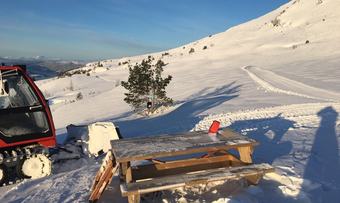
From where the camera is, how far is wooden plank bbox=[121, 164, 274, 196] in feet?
14.9

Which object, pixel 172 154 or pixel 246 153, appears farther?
pixel 246 153

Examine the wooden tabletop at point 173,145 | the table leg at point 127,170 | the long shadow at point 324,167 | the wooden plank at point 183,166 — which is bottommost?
the long shadow at point 324,167

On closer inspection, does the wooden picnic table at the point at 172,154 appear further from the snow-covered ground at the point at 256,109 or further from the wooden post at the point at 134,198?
the snow-covered ground at the point at 256,109

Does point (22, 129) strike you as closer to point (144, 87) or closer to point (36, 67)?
point (144, 87)

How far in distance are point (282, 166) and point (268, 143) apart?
170 cm

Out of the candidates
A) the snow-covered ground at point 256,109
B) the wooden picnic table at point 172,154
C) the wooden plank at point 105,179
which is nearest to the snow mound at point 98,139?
the snow-covered ground at point 256,109

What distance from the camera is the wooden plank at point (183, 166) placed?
18.6 feet

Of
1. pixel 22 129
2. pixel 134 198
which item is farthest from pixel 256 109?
pixel 134 198

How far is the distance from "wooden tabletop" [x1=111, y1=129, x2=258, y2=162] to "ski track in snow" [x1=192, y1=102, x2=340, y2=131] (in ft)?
13.8

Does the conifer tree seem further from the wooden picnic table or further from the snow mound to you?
the wooden picnic table

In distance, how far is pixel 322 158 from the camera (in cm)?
651

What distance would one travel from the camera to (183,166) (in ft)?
19.4

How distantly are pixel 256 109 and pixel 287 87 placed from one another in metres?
5.64

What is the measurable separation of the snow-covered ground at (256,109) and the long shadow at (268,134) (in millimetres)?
18
